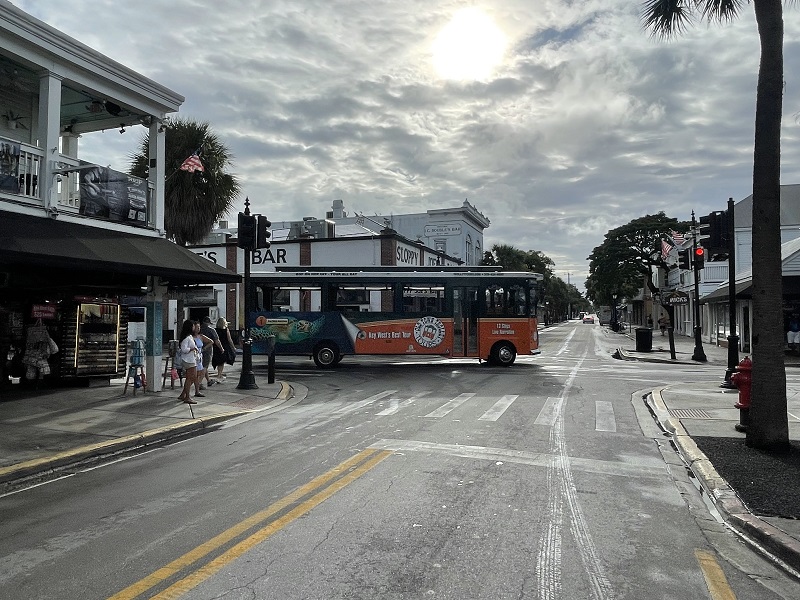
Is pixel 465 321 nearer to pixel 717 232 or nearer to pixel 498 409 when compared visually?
pixel 717 232

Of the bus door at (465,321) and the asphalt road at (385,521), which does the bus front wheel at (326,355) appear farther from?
the asphalt road at (385,521)

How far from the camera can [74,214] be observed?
12109 millimetres

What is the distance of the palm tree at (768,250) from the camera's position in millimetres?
8234

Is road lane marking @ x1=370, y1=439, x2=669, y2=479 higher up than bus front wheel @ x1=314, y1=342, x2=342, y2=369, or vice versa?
bus front wheel @ x1=314, y1=342, x2=342, y2=369

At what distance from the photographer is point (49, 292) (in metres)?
A: 14.0

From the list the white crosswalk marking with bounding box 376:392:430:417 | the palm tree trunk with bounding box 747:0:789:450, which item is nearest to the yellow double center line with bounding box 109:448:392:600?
the white crosswalk marking with bounding box 376:392:430:417

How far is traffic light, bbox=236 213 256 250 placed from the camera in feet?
50.4

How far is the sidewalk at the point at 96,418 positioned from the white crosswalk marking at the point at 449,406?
365cm

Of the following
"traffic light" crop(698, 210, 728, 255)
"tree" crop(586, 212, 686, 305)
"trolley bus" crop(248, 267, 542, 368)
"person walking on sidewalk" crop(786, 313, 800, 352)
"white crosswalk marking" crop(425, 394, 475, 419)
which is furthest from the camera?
"tree" crop(586, 212, 686, 305)

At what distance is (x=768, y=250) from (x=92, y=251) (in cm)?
1052

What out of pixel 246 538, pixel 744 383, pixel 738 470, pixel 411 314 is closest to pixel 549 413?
pixel 744 383

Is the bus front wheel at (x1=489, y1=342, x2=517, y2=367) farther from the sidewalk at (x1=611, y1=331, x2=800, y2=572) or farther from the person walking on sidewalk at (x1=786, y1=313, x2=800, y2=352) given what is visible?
the person walking on sidewalk at (x1=786, y1=313, x2=800, y2=352)

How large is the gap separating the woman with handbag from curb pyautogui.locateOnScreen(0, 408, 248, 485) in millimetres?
4460

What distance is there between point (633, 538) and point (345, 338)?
17464 millimetres
